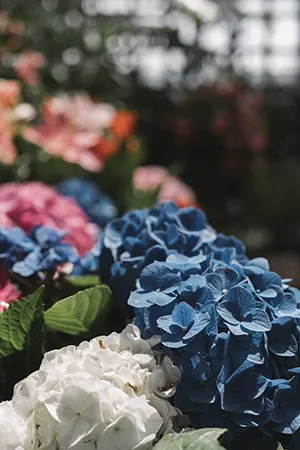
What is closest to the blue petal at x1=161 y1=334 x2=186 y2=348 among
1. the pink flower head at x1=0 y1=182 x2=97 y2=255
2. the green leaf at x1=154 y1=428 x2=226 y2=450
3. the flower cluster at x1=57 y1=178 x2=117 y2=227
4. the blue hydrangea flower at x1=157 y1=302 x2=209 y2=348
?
the blue hydrangea flower at x1=157 y1=302 x2=209 y2=348

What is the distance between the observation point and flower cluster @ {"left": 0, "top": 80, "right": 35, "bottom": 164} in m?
1.87

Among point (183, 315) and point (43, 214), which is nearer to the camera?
point (183, 315)

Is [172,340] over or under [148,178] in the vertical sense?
over

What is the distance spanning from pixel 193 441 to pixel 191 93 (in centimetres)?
356

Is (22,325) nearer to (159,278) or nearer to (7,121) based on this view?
(159,278)

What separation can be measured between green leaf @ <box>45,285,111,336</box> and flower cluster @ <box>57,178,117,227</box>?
77 centimetres

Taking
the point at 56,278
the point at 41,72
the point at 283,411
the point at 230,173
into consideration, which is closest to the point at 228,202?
the point at 230,173

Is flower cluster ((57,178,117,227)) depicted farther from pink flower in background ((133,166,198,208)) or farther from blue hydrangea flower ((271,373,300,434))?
blue hydrangea flower ((271,373,300,434))

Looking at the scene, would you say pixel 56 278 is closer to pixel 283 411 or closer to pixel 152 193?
pixel 283 411

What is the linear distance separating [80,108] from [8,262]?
115 cm

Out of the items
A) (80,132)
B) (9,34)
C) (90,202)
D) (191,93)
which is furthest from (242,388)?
(191,93)

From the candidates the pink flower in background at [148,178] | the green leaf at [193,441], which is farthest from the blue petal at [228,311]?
the pink flower in background at [148,178]

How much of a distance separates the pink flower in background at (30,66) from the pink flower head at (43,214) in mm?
913

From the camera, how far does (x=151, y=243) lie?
116cm
